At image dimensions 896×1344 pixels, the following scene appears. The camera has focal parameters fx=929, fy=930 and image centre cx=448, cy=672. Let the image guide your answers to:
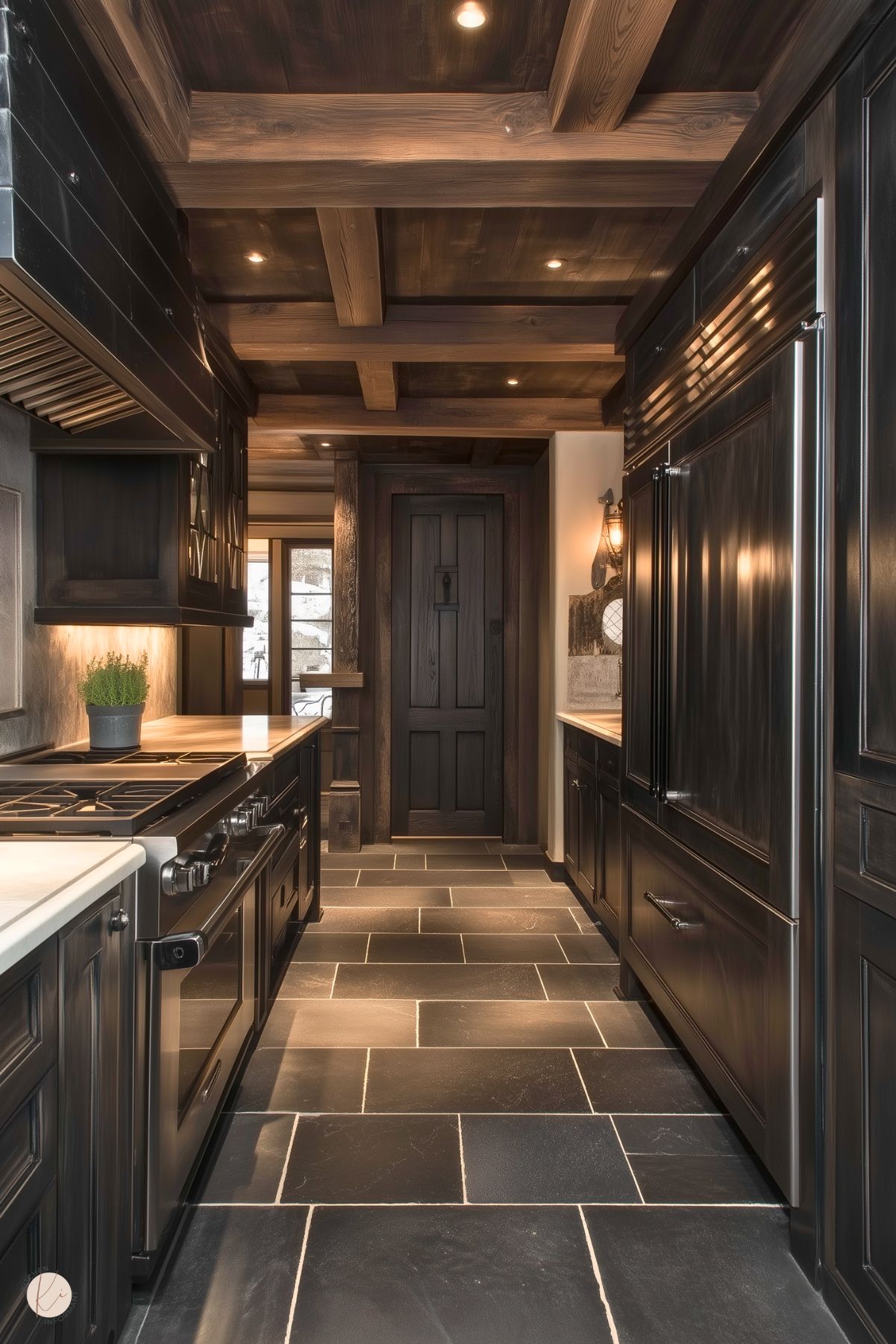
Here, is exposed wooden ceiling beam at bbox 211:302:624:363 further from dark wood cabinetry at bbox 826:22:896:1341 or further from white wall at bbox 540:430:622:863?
dark wood cabinetry at bbox 826:22:896:1341

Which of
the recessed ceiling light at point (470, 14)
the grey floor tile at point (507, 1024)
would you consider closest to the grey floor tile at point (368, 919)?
the grey floor tile at point (507, 1024)

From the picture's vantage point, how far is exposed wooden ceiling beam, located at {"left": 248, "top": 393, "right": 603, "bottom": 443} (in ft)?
15.7

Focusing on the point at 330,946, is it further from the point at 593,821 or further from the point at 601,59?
the point at 601,59

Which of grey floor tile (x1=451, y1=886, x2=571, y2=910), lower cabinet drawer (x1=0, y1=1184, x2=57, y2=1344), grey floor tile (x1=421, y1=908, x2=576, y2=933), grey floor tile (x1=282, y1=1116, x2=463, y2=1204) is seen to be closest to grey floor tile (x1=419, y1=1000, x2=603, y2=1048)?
grey floor tile (x1=282, y1=1116, x2=463, y2=1204)

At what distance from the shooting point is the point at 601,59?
6.27 ft

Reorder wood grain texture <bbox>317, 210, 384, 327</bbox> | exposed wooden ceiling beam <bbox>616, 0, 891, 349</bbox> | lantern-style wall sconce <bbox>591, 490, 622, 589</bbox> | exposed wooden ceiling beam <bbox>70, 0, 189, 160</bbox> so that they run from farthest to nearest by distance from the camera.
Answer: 1. lantern-style wall sconce <bbox>591, 490, 622, 589</bbox>
2. wood grain texture <bbox>317, 210, 384, 327</bbox>
3. exposed wooden ceiling beam <bbox>70, 0, 189, 160</bbox>
4. exposed wooden ceiling beam <bbox>616, 0, 891, 349</bbox>

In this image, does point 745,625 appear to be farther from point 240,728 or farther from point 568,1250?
point 240,728

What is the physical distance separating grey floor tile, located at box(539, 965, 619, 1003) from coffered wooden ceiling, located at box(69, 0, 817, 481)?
2.39 metres

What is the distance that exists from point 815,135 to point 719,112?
651 millimetres

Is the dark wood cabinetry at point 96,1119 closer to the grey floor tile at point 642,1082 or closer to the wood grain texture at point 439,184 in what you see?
the grey floor tile at point 642,1082

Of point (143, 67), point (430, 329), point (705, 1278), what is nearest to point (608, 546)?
point (430, 329)

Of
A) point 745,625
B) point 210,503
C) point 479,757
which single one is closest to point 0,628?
point 210,503

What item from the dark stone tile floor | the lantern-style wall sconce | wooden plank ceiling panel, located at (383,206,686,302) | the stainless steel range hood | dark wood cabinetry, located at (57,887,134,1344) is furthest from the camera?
the lantern-style wall sconce

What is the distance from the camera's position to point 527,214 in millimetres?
2777
